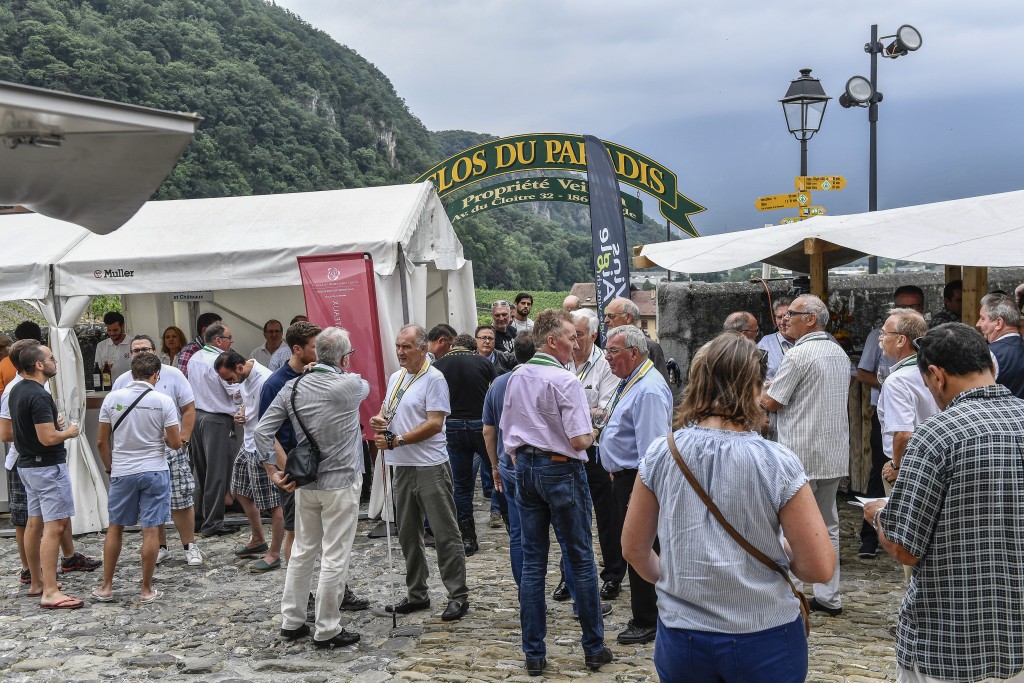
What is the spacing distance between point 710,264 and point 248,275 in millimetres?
4167

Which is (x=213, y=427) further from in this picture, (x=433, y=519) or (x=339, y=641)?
(x=339, y=641)

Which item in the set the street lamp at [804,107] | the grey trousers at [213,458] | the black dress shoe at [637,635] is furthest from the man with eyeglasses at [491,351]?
the street lamp at [804,107]

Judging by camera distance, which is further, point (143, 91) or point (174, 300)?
point (143, 91)

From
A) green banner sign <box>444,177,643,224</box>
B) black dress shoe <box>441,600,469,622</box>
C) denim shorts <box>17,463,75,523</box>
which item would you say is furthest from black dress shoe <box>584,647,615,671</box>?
green banner sign <box>444,177,643,224</box>

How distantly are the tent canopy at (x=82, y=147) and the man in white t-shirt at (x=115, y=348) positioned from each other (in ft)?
24.5

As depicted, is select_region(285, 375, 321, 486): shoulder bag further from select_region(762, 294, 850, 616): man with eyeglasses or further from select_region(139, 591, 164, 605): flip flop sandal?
select_region(762, 294, 850, 616): man with eyeglasses

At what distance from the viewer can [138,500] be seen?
671cm

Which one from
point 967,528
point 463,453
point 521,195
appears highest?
point 521,195

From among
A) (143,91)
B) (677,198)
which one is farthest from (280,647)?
(143,91)

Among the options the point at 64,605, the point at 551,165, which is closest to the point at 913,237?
the point at 64,605

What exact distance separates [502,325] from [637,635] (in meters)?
5.18

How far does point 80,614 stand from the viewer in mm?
6477

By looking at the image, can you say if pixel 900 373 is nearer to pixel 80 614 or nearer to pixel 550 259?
pixel 80 614

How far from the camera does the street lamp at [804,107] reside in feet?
33.6
